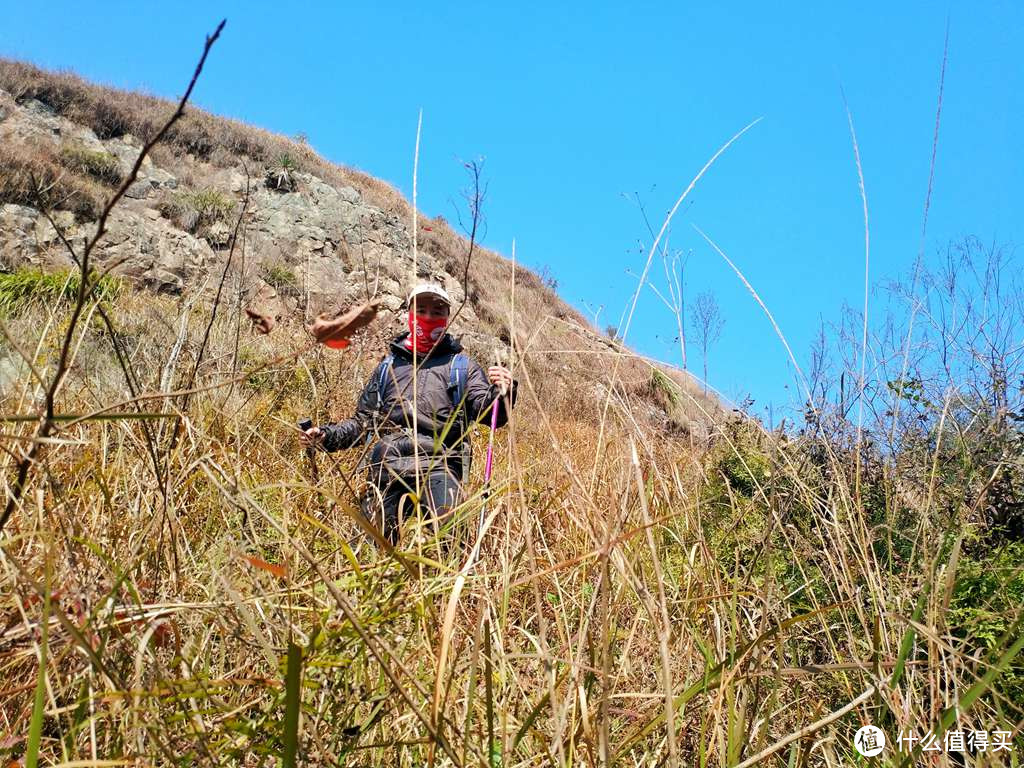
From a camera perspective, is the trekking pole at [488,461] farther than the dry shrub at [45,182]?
No

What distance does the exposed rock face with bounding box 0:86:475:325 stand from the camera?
9.70 meters

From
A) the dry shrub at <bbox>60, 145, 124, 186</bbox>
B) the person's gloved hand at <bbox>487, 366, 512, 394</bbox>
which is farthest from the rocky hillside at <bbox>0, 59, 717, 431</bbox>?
the person's gloved hand at <bbox>487, 366, 512, 394</bbox>

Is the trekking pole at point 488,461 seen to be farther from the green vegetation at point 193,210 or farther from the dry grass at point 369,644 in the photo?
the green vegetation at point 193,210

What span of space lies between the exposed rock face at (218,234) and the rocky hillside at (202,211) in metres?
0.03

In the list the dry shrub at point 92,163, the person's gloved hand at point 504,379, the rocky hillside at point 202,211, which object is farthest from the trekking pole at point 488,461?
the dry shrub at point 92,163

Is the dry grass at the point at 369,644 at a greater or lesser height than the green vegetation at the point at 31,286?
lesser

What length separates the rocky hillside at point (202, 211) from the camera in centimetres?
996

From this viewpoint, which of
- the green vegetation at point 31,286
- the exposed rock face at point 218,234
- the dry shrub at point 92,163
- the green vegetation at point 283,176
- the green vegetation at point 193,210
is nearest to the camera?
the green vegetation at point 31,286

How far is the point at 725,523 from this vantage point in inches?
98.3

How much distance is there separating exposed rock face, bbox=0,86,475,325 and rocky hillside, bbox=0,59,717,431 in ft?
0.11

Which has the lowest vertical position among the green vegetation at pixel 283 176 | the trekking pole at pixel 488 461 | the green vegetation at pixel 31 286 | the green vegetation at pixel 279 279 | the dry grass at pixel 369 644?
the dry grass at pixel 369 644

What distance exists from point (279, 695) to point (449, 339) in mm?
2164

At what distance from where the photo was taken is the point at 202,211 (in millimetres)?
12297

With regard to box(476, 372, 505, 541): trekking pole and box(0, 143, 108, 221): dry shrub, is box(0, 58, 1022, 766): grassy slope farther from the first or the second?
box(0, 143, 108, 221): dry shrub
